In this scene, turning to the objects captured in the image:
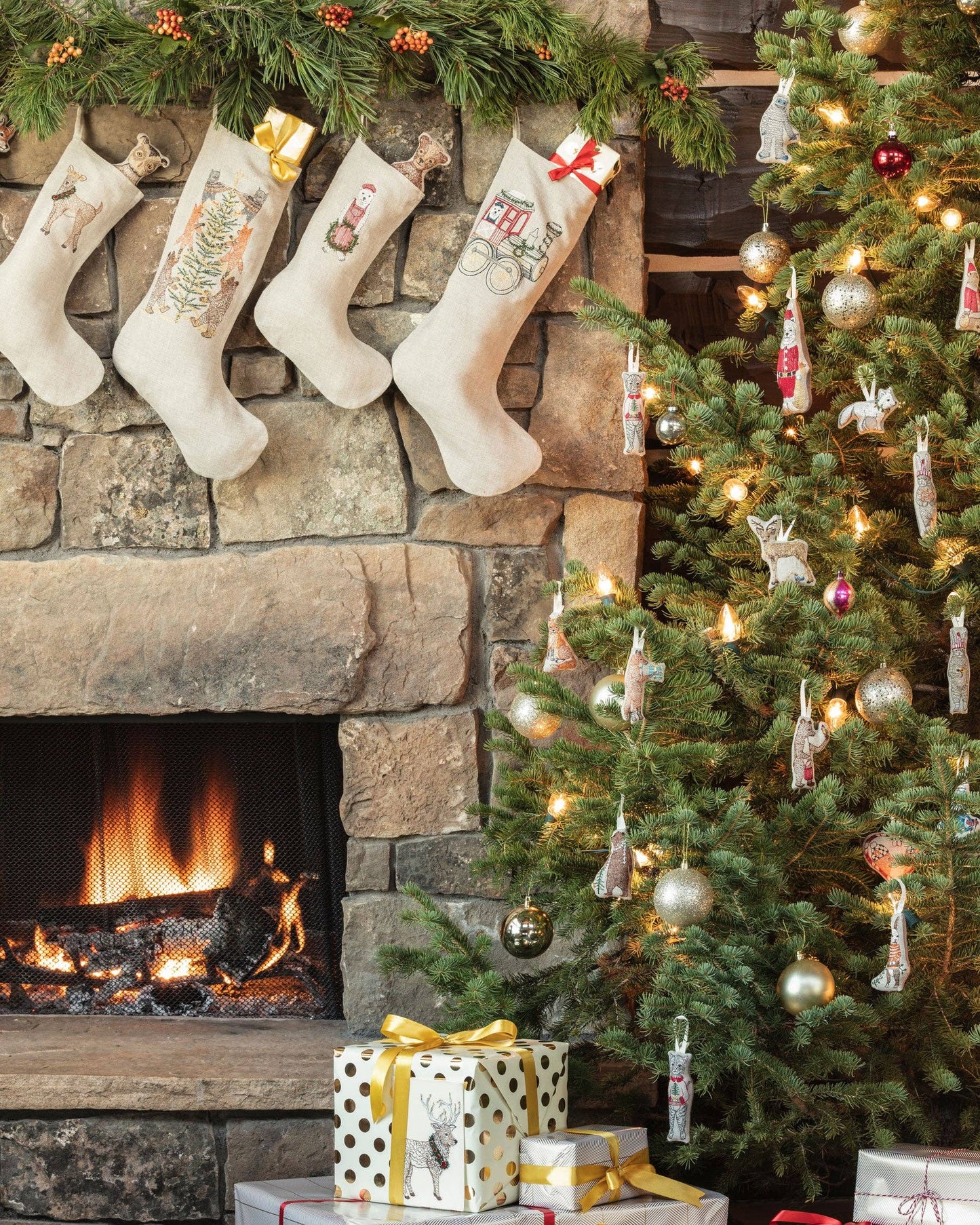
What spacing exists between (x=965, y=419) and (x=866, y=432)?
0.15 metres

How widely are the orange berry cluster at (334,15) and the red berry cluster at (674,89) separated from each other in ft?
1.77

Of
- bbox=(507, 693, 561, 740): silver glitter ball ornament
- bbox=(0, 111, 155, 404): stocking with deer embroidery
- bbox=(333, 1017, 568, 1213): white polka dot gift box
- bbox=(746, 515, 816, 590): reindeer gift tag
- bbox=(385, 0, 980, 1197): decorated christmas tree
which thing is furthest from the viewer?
bbox=(0, 111, 155, 404): stocking with deer embroidery

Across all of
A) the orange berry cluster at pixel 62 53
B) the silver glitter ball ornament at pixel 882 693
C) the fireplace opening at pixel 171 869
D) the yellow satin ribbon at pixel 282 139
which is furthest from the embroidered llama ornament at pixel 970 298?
the orange berry cluster at pixel 62 53

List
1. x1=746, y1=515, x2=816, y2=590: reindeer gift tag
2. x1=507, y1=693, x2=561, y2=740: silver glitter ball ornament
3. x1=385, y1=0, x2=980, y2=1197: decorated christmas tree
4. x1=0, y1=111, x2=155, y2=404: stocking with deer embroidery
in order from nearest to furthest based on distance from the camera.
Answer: x1=385, y1=0, x2=980, y2=1197: decorated christmas tree, x1=746, y1=515, x2=816, y2=590: reindeer gift tag, x1=507, y1=693, x2=561, y2=740: silver glitter ball ornament, x1=0, y1=111, x2=155, y2=404: stocking with deer embroidery

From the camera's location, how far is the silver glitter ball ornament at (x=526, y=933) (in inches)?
72.3

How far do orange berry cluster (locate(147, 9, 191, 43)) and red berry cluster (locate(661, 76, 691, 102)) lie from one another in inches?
31.0

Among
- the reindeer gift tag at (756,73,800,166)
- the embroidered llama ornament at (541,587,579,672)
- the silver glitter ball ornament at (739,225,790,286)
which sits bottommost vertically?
the embroidered llama ornament at (541,587,579,672)

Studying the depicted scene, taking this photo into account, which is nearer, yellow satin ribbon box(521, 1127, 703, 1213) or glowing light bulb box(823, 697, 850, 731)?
yellow satin ribbon box(521, 1127, 703, 1213)

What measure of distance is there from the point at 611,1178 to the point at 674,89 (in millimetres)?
1691

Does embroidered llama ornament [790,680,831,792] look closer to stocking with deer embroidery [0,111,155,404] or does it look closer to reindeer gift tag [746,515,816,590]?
reindeer gift tag [746,515,816,590]

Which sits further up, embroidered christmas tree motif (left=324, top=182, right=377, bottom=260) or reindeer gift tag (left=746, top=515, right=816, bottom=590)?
embroidered christmas tree motif (left=324, top=182, right=377, bottom=260)

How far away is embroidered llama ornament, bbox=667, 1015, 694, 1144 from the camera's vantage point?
1.64 meters

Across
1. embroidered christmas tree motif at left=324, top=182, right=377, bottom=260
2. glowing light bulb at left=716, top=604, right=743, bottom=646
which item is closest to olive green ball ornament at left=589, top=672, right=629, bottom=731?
glowing light bulb at left=716, top=604, right=743, bottom=646

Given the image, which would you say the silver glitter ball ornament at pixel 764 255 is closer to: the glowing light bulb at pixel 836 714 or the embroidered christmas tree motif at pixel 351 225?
the embroidered christmas tree motif at pixel 351 225
